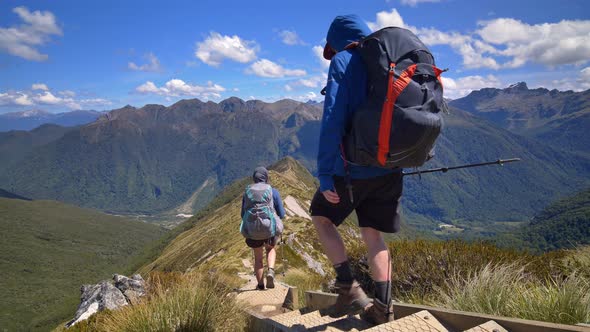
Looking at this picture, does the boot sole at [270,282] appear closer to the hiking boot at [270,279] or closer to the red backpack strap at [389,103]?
the hiking boot at [270,279]

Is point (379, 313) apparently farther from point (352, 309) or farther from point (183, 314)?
point (183, 314)

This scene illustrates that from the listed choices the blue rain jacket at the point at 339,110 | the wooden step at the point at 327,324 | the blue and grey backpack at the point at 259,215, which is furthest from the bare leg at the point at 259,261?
the blue rain jacket at the point at 339,110

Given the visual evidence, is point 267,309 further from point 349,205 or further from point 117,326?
point 349,205

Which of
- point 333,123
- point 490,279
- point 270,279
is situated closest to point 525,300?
point 490,279

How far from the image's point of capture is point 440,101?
142 inches

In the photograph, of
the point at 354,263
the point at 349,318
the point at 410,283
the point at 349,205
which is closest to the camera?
the point at 349,205

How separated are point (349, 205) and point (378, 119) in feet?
3.36

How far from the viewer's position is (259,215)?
29.5ft

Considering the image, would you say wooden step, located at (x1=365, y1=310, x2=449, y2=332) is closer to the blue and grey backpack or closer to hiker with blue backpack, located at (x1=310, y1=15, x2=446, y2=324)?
hiker with blue backpack, located at (x1=310, y1=15, x2=446, y2=324)

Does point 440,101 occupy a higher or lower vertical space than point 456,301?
higher

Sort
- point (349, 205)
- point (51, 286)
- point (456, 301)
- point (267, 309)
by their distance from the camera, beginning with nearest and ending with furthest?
point (349, 205) → point (456, 301) → point (267, 309) → point (51, 286)

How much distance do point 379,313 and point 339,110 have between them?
2.17 metres

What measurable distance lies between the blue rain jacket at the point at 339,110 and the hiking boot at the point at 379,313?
4.49 ft

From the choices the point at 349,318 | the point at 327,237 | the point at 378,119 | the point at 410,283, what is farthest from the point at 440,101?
the point at 410,283
